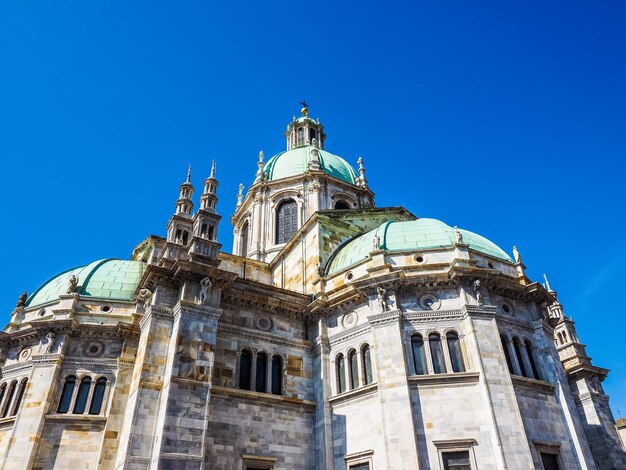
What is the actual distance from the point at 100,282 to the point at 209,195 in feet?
33.1

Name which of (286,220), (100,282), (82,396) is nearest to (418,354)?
(82,396)

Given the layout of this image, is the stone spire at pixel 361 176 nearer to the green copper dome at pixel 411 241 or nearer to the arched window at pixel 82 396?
the green copper dome at pixel 411 241

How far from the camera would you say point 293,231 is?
3966cm

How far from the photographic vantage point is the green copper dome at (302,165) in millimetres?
43175

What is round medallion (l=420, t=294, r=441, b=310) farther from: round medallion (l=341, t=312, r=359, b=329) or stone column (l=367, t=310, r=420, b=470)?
round medallion (l=341, t=312, r=359, b=329)

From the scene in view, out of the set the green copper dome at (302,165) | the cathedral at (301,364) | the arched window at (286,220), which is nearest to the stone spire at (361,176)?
the green copper dome at (302,165)

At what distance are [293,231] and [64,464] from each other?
2199 centimetres

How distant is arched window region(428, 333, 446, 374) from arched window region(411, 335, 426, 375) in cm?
41

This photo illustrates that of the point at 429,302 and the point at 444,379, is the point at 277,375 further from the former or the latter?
the point at 429,302

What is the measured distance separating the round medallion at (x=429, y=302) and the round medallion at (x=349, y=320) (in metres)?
3.36

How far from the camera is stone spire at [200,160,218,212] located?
83.6 ft

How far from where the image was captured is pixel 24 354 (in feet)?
90.6

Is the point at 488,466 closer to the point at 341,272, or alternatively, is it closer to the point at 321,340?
the point at 321,340

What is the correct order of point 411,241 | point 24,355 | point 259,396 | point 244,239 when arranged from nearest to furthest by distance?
1. point 259,396
2. point 411,241
3. point 24,355
4. point 244,239
